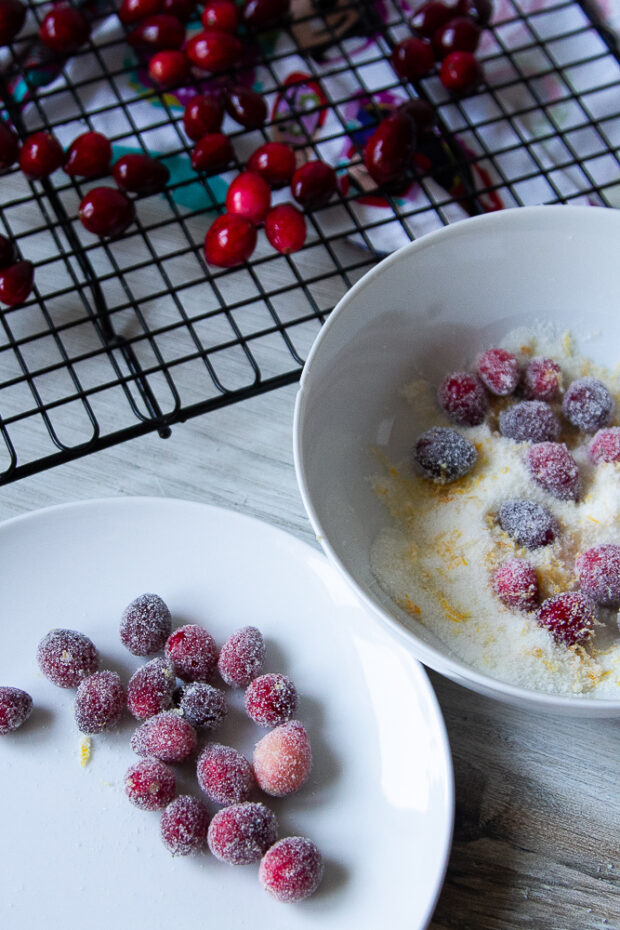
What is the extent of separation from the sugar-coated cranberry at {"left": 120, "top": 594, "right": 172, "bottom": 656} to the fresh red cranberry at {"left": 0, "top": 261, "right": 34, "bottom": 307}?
355 millimetres

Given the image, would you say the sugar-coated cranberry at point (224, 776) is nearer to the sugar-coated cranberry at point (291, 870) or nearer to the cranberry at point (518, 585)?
the sugar-coated cranberry at point (291, 870)

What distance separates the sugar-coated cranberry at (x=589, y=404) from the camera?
826 millimetres

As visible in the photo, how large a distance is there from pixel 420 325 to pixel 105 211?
363 mm

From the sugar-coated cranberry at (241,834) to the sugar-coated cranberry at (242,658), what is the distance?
107 millimetres

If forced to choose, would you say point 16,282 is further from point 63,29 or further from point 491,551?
point 491,551

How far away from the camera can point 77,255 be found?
968 mm

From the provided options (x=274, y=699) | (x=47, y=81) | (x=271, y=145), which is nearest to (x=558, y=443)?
(x=274, y=699)

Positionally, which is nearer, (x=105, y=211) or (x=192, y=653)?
(x=192, y=653)

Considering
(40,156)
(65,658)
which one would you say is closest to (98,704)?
(65,658)

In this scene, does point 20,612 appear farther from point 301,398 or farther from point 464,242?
point 464,242

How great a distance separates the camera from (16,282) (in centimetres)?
92

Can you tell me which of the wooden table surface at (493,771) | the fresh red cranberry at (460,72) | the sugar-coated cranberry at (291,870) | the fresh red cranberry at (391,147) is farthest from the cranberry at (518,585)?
the fresh red cranberry at (460,72)

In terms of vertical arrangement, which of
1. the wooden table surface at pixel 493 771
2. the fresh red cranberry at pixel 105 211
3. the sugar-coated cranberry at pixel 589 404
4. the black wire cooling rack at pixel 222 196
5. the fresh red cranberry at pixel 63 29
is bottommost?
the wooden table surface at pixel 493 771

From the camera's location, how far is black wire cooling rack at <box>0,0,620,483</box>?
0.95 meters
